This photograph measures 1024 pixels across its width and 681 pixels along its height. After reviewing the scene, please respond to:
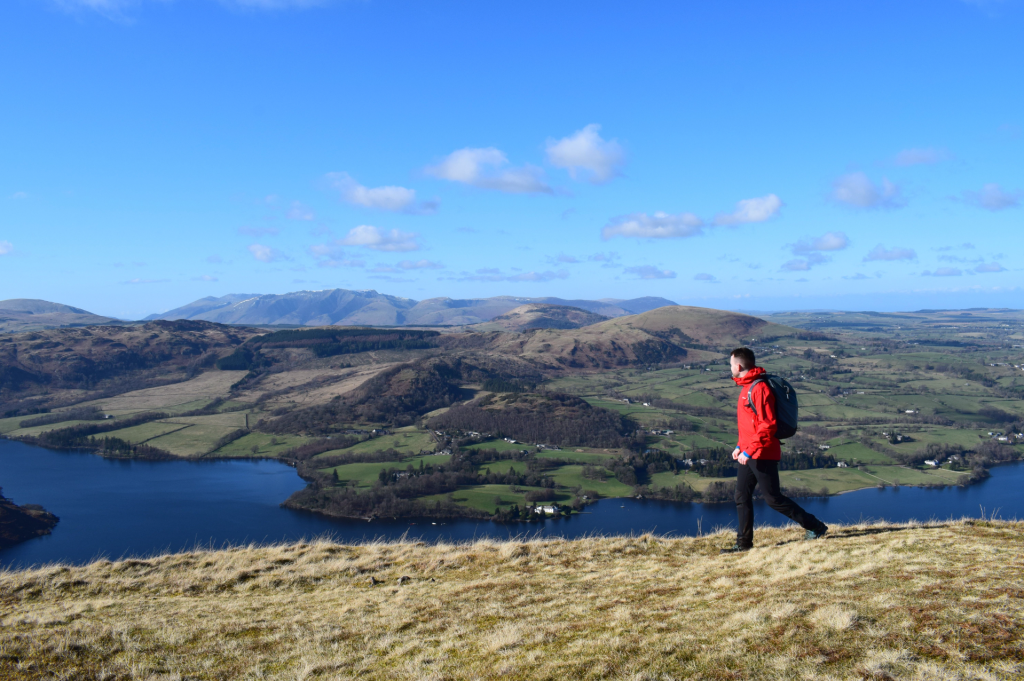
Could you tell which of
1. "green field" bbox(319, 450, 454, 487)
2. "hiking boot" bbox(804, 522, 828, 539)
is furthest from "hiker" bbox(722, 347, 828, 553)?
"green field" bbox(319, 450, 454, 487)

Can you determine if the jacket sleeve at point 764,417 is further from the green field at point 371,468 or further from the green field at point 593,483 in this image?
the green field at point 371,468

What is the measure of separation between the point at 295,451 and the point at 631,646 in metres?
104

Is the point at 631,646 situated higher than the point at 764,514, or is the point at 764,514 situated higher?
the point at 631,646

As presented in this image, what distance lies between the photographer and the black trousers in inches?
414

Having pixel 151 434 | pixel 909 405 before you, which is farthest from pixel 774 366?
pixel 151 434

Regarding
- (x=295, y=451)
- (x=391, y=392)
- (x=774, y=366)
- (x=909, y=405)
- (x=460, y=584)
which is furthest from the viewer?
(x=774, y=366)

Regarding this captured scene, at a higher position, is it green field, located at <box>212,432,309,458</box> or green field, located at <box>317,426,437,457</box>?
green field, located at <box>317,426,437,457</box>

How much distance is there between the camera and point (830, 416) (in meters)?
118

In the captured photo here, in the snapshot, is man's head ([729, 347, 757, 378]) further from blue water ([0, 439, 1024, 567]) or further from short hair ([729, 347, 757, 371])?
blue water ([0, 439, 1024, 567])

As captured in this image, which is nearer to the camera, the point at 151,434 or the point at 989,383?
the point at 151,434

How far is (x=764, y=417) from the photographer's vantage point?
10430mm

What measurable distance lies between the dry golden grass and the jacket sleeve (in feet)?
7.50

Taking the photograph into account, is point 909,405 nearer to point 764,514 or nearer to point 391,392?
point 764,514

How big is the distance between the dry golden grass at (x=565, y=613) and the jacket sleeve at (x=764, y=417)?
229 centimetres
